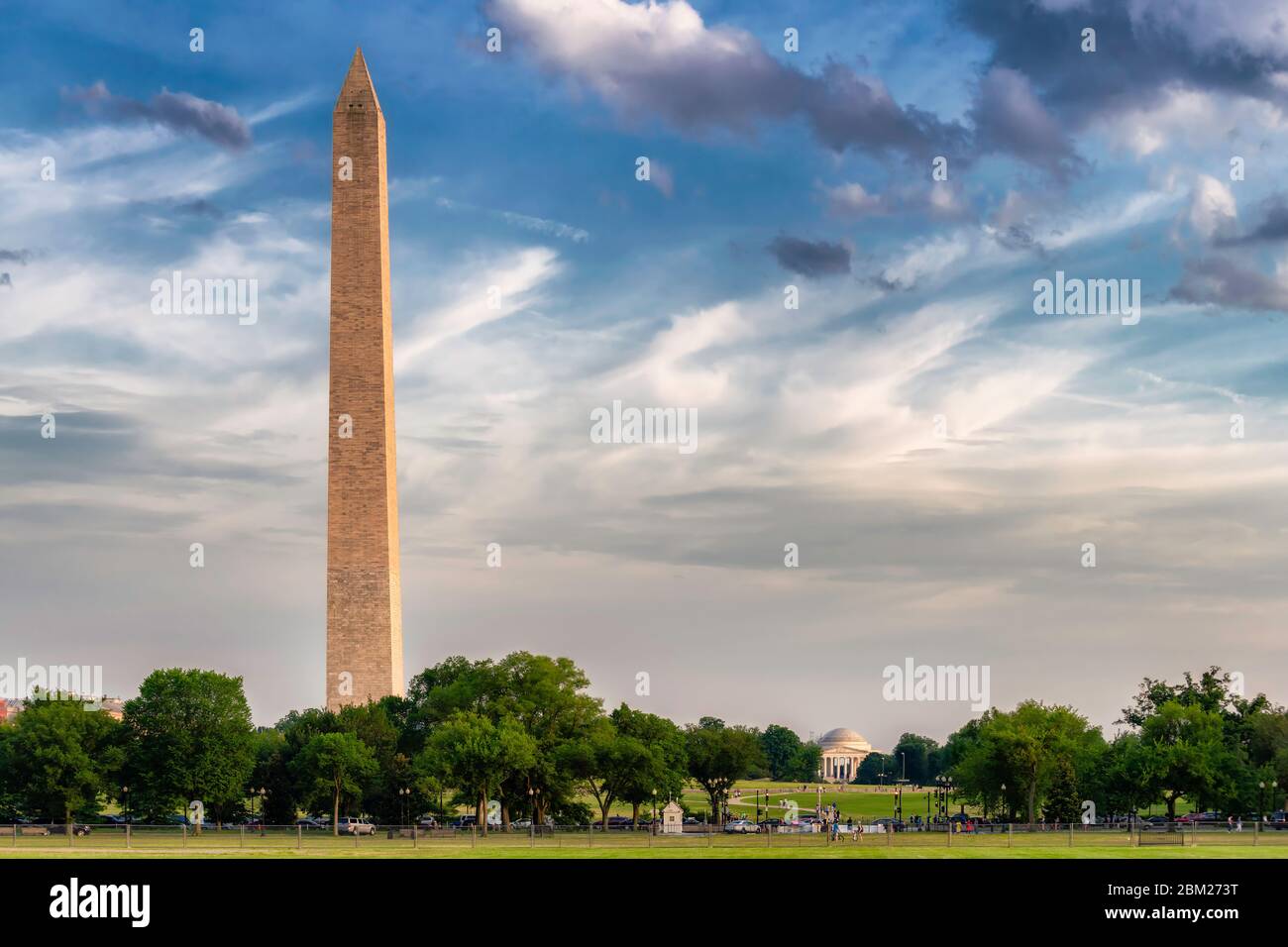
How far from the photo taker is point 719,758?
107375mm

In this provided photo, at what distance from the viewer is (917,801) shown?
168625 mm

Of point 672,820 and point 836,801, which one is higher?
point 672,820

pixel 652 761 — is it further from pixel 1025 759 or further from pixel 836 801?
pixel 836 801

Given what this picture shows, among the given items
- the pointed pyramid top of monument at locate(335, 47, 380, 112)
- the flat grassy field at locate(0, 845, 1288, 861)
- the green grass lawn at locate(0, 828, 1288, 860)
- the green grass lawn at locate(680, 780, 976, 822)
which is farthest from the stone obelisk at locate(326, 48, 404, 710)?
the green grass lawn at locate(680, 780, 976, 822)

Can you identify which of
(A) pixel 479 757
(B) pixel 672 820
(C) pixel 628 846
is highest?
(A) pixel 479 757

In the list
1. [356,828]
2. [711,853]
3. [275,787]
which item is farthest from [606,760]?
[711,853]

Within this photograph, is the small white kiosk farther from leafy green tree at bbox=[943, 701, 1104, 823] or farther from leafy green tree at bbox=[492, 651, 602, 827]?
leafy green tree at bbox=[943, 701, 1104, 823]

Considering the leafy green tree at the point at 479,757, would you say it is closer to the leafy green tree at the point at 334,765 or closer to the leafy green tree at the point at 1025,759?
the leafy green tree at the point at 334,765

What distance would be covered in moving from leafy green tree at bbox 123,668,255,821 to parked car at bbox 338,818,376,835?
6.21 meters

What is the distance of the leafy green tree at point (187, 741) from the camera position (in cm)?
8475

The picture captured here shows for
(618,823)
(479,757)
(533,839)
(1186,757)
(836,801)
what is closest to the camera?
(533,839)

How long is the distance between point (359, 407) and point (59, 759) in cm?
2667
